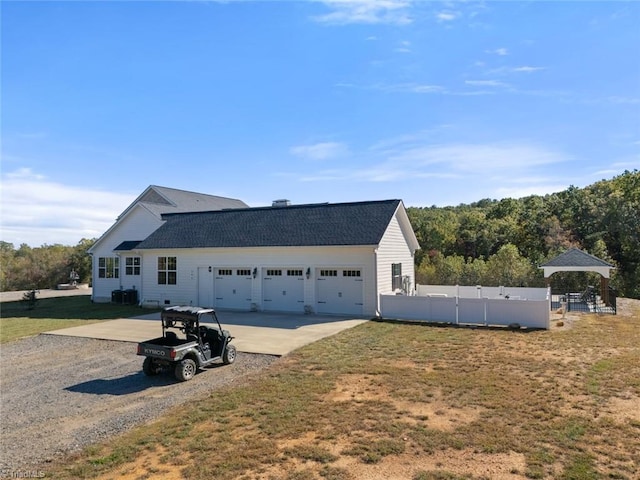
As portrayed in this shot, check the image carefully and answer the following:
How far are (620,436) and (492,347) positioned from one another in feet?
19.3

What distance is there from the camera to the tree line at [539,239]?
24938 mm

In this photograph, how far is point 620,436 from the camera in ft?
20.0

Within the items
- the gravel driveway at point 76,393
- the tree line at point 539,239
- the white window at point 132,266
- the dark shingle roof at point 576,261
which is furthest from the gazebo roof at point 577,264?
the white window at point 132,266

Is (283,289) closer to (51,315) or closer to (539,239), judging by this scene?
(51,315)

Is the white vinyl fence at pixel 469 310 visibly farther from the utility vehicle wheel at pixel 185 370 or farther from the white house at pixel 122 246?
the white house at pixel 122 246

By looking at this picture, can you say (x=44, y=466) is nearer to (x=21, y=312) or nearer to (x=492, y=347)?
(x=492, y=347)

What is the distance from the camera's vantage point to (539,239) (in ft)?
120

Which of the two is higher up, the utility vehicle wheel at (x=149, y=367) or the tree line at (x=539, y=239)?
the tree line at (x=539, y=239)

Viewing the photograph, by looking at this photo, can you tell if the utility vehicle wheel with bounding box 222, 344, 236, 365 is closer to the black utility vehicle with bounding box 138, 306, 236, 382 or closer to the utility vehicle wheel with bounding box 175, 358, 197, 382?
the black utility vehicle with bounding box 138, 306, 236, 382

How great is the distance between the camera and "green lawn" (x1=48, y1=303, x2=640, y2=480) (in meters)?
5.40

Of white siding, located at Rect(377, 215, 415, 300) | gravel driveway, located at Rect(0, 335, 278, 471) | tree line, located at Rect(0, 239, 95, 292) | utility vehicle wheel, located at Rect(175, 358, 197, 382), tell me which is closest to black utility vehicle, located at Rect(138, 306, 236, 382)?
utility vehicle wheel, located at Rect(175, 358, 197, 382)

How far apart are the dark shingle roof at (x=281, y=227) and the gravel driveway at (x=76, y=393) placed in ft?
26.8

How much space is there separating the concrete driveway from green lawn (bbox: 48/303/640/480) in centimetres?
219

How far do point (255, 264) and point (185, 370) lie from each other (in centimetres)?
1095
